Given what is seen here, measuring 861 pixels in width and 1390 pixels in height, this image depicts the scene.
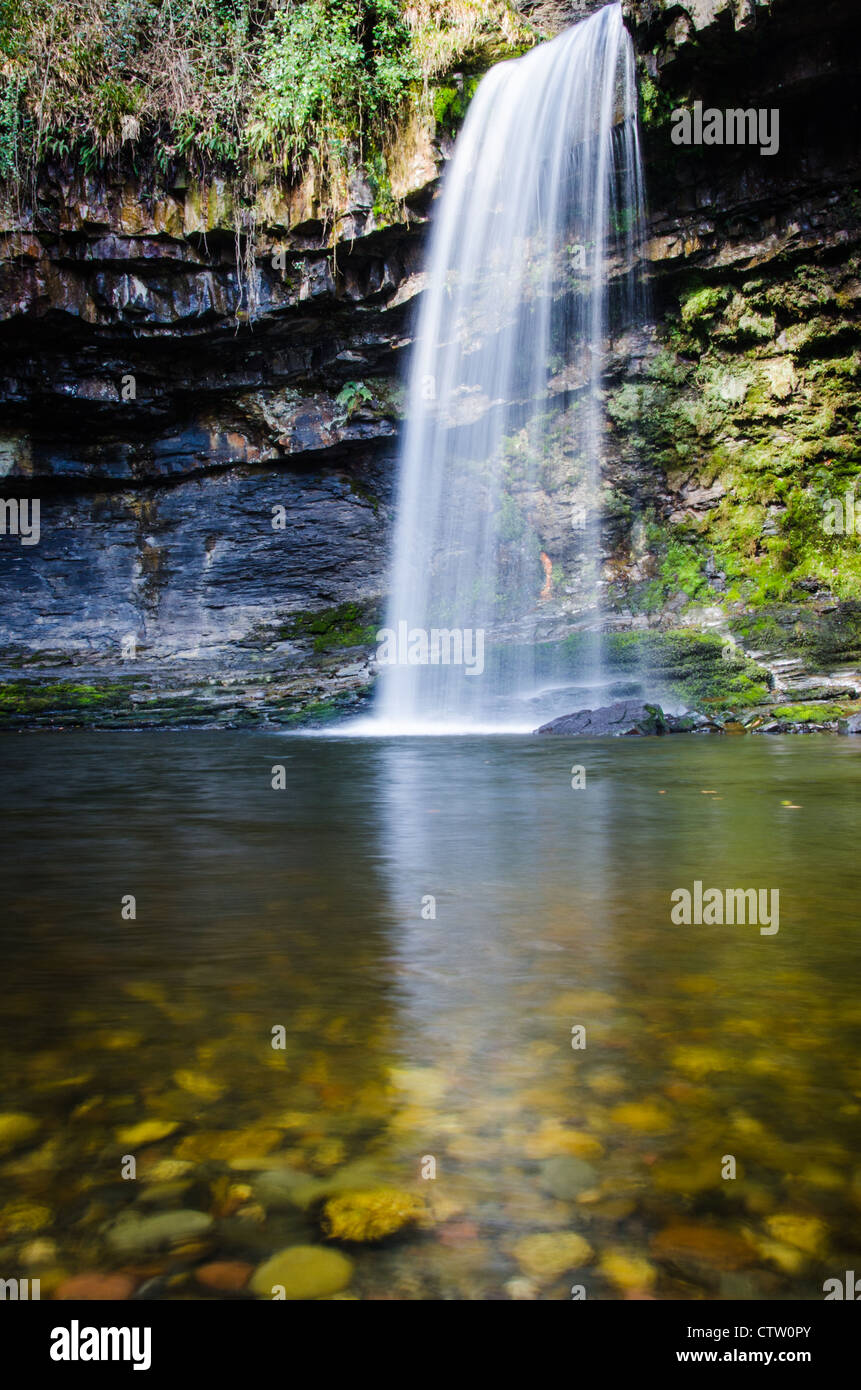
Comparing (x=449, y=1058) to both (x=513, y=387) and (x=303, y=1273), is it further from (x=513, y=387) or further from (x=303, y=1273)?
(x=513, y=387)

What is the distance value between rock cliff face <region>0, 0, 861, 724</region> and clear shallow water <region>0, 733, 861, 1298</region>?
10.4 m

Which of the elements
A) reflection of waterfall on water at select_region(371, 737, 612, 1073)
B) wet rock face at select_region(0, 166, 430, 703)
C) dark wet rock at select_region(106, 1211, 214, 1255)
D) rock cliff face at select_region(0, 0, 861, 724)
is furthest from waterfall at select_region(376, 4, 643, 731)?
dark wet rock at select_region(106, 1211, 214, 1255)

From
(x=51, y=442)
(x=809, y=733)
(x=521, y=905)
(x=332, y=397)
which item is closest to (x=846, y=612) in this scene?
(x=809, y=733)

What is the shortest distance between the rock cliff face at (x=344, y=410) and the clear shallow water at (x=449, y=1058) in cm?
1044

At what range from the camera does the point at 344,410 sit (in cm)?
1656

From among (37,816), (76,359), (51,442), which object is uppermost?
(76,359)

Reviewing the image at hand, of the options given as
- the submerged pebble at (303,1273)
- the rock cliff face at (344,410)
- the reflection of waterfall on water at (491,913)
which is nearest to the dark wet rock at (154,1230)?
the submerged pebble at (303,1273)

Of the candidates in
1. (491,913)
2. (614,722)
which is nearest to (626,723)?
(614,722)

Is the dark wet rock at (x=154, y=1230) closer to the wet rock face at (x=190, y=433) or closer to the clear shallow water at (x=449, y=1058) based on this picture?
the clear shallow water at (x=449, y=1058)

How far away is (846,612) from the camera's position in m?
13.6

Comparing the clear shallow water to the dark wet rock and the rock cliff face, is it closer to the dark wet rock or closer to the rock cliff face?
the dark wet rock

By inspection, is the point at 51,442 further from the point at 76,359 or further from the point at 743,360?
the point at 743,360

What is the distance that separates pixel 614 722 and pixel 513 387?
23.3 ft
